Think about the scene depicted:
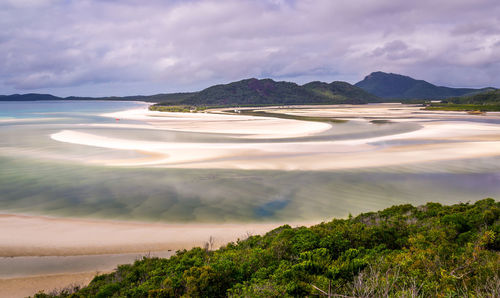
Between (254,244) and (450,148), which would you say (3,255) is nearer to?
(254,244)

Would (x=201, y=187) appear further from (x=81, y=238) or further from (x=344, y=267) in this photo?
(x=344, y=267)

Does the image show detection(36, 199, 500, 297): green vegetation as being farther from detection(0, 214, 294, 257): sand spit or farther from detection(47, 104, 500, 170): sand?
detection(47, 104, 500, 170): sand

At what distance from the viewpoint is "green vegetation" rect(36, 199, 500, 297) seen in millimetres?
5426

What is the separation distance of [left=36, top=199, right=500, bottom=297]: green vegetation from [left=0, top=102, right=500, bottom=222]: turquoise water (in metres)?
5.00

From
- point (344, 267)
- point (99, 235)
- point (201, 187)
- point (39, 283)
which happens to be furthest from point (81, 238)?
point (344, 267)

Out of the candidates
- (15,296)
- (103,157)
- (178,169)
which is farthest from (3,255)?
(103,157)

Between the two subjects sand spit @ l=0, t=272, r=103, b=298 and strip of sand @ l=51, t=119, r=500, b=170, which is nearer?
sand spit @ l=0, t=272, r=103, b=298

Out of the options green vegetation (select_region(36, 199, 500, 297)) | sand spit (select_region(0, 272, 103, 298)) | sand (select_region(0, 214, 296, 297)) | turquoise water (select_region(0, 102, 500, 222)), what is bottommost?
sand spit (select_region(0, 272, 103, 298))

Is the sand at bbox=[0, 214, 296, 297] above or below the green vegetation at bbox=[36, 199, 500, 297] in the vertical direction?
below

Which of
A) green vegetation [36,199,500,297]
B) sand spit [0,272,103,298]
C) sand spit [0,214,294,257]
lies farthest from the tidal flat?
green vegetation [36,199,500,297]

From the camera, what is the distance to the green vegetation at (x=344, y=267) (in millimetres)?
5426

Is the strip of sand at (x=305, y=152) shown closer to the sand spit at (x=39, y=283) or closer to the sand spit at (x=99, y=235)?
the sand spit at (x=99, y=235)

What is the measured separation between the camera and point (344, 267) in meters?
6.32

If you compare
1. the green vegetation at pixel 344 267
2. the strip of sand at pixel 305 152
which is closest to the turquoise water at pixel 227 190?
the strip of sand at pixel 305 152
